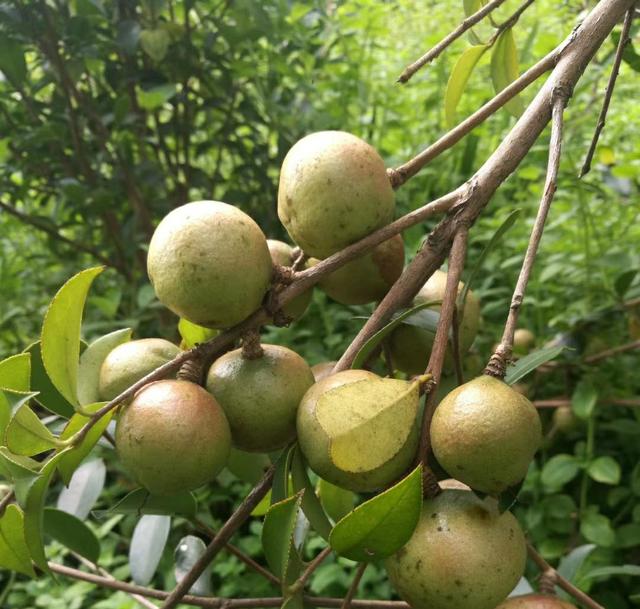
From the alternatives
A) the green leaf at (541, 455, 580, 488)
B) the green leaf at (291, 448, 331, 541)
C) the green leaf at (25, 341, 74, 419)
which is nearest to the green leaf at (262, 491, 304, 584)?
the green leaf at (291, 448, 331, 541)

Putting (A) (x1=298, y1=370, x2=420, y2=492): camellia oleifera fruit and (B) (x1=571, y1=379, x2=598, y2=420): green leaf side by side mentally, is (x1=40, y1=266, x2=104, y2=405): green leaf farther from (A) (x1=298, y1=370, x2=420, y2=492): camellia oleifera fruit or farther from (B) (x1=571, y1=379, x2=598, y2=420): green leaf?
(B) (x1=571, y1=379, x2=598, y2=420): green leaf

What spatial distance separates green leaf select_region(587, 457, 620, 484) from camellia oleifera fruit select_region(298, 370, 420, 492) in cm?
80

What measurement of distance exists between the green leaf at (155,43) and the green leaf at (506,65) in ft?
3.02

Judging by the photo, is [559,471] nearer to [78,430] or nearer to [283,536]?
[283,536]

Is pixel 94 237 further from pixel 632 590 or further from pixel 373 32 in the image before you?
pixel 632 590

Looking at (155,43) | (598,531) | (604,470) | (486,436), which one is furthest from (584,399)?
(155,43)

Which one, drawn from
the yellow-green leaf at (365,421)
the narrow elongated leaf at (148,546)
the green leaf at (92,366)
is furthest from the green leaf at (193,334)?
the narrow elongated leaf at (148,546)

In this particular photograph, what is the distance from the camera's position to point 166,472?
587mm

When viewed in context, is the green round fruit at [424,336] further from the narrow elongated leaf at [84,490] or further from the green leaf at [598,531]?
the green leaf at [598,531]

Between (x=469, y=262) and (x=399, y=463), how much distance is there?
1241 mm

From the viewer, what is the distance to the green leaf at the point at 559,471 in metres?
1.28

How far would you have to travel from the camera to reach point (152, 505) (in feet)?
2.54

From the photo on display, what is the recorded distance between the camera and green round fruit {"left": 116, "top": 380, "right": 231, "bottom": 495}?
580 millimetres

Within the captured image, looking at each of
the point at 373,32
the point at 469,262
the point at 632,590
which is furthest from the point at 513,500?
the point at 373,32
